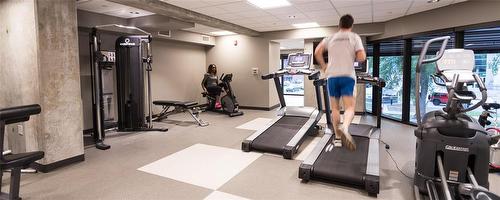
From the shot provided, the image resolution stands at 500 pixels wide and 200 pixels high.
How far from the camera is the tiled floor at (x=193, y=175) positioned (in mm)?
2963

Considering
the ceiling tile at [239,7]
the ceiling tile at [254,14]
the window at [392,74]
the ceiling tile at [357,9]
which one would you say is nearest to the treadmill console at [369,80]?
the ceiling tile at [357,9]

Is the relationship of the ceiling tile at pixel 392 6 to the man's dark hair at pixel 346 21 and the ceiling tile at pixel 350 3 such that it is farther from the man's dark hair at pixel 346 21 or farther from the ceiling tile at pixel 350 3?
the man's dark hair at pixel 346 21

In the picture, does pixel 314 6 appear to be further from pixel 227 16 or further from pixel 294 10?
pixel 227 16

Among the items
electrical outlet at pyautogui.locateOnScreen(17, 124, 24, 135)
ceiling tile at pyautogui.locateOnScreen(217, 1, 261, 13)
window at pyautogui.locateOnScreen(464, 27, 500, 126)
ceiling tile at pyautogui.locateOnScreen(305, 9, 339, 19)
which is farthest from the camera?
ceiling tile at pyautogui.locateOnScreen(305, 9, 339, 19)

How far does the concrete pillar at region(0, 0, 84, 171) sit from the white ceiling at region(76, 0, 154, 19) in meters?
1.38

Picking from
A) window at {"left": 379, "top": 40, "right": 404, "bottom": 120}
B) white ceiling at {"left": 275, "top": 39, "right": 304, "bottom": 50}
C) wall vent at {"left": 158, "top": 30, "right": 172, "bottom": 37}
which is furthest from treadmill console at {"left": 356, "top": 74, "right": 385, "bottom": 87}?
wall vent at {"left": 158, "top": 30, "right": 172, "bottom": 37}

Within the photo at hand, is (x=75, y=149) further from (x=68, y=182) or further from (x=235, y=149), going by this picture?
(x=235, y=149)

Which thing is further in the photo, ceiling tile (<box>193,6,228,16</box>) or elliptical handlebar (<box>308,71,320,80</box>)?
ceiling tile (<box>193,6,228,16</box>)

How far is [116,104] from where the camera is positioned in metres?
6.55

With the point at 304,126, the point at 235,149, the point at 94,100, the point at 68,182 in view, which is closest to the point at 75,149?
the point at 68,182

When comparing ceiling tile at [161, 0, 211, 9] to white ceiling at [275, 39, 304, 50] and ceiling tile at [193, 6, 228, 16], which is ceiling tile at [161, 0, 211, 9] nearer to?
ceiling tile at [193, 6, 228, 16]

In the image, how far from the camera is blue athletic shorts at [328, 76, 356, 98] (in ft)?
10.5

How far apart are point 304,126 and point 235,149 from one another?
1.38 metres

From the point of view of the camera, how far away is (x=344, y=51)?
10.3 feet
